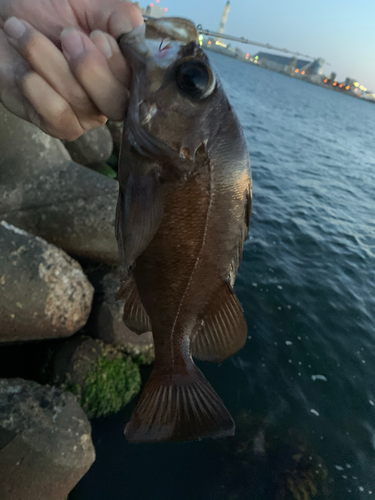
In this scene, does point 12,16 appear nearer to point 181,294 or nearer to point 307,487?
point 181,294

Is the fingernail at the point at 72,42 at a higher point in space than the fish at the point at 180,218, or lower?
higher

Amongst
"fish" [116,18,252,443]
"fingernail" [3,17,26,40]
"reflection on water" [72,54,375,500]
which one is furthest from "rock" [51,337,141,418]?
"fingernail" [3,17,26,40]

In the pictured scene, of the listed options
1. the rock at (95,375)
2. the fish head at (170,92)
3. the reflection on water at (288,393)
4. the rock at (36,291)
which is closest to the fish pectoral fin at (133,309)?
the fish head at (170,92)

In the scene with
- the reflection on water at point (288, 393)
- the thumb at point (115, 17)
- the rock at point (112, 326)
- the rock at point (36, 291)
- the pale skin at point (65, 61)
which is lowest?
the reflection on water at point (288, 393)

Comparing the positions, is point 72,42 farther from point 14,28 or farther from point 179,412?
point 179,412

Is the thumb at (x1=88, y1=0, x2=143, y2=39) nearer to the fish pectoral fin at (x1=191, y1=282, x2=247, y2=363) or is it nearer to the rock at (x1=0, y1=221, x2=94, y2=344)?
the fish pectoral fin at (x1=191, y1=282, x2=247, y2=363)

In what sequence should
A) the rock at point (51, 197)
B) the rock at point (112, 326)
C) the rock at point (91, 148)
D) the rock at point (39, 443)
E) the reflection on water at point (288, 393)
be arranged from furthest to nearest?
the rock at point (91, 148) < the rock at point (51, 197) < the rock at point (112, 326) < the reflection on water at point (288, 393) < the rock at point (39, 443)

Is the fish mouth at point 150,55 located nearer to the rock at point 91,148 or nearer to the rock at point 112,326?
the rock at point 112,326

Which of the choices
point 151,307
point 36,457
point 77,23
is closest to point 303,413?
point 36,457

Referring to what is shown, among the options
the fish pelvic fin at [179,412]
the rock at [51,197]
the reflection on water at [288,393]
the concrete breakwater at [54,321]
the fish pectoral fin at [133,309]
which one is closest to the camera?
the fish pelvic fin at [179,412]
